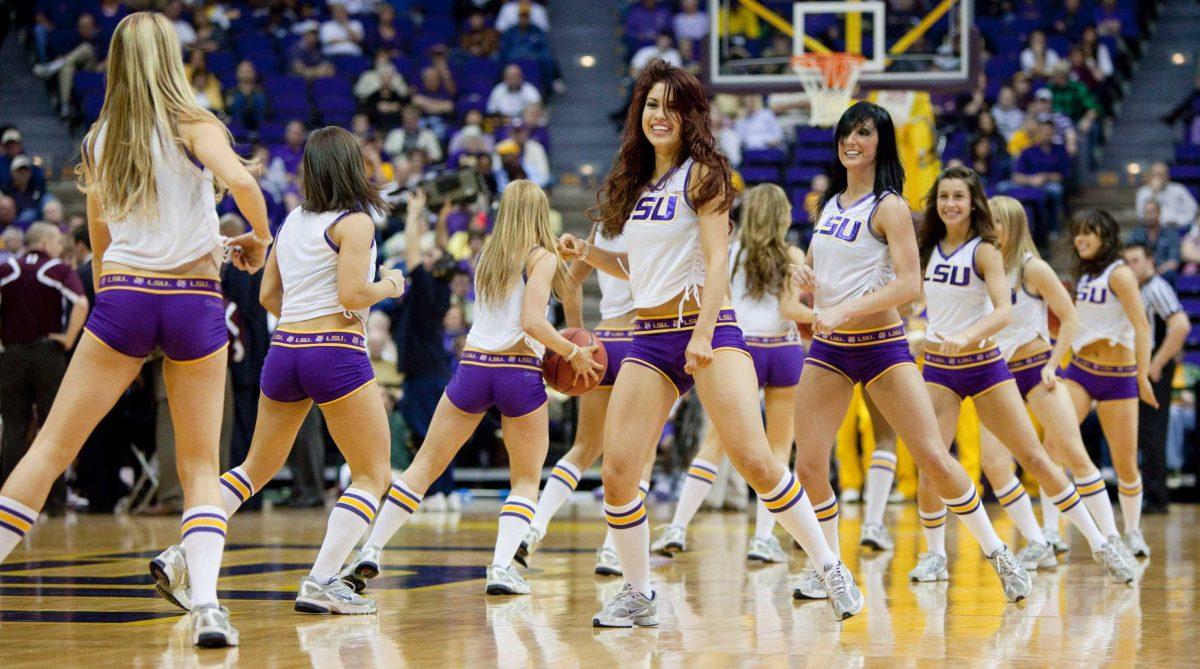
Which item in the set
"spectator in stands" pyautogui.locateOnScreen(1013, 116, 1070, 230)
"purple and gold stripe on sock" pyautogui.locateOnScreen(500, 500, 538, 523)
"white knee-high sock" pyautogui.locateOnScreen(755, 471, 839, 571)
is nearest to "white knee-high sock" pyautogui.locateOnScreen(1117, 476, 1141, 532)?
"white knee-high sock" pyautogui.locateOnScreen(755, 471, 839, 571)

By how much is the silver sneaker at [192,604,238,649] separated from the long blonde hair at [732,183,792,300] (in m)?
3.97

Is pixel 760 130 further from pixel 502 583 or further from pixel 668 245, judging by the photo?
pixel 668 245

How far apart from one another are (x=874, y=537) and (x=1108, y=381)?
1588 mm

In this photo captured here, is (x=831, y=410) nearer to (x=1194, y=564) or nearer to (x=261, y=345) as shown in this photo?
(x=1194, y=564)

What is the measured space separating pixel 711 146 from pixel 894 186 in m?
1.07

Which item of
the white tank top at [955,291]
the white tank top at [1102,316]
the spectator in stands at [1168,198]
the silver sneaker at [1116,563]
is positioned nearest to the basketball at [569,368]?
the white tank top at [955,291]

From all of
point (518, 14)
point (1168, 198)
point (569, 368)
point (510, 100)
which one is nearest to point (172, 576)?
point (569, 368)

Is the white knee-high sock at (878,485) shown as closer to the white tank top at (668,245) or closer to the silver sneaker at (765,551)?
the silver sneaker at (765,551)

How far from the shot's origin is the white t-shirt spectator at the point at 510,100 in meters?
19.2

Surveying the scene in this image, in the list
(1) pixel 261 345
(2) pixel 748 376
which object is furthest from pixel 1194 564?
(1) pixel 261 345

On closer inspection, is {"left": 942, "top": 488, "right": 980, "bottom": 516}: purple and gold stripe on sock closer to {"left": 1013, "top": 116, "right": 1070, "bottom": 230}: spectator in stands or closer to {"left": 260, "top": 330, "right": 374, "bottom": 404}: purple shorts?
{"left": 260, "top": 330, "right": 374, "bottom": 404}: purple shorts

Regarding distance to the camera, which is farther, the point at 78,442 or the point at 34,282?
the point at 34,282

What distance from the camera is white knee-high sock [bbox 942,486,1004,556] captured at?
6.25 meters

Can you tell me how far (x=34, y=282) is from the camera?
35.5 ft
